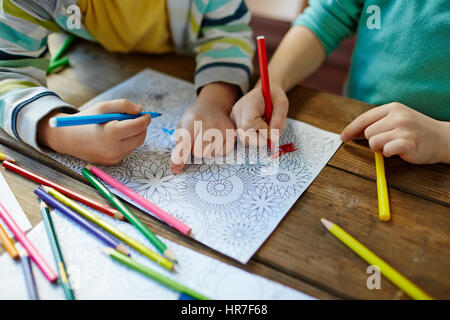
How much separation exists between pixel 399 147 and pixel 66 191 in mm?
380

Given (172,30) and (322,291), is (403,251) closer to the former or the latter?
(322,291)

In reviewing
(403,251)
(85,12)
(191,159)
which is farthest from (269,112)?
(85,12)

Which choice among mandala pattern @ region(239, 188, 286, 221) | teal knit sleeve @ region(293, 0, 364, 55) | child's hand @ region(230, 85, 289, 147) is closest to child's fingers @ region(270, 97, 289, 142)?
child's hand @ region(230, 85, 289, 147)

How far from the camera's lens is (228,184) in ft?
1.33

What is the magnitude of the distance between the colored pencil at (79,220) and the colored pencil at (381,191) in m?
0.26

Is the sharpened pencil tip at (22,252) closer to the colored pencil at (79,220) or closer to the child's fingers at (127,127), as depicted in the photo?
the colored pencil at (79,220)

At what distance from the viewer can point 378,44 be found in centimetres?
56

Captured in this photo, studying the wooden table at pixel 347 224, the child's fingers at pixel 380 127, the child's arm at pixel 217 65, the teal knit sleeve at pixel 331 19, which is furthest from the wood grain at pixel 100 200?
the teal knit sleeve at pixel 331 19

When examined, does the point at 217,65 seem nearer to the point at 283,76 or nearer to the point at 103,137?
the point at 283,76

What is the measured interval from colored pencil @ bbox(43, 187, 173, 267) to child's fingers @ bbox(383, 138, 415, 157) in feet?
0.93

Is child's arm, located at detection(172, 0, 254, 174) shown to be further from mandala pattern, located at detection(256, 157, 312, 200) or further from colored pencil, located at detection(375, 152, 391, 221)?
colored pencil, located at detection(375, 152, 391, 221)

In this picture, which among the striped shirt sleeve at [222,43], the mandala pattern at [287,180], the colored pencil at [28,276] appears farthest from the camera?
the striped shirt sleeve at [222,43]

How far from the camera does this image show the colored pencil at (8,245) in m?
0.32

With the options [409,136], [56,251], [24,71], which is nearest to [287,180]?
[409,136]
